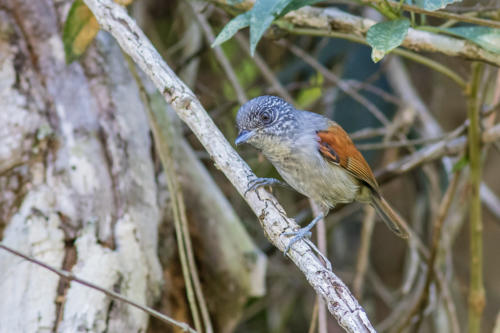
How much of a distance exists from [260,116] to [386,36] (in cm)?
83

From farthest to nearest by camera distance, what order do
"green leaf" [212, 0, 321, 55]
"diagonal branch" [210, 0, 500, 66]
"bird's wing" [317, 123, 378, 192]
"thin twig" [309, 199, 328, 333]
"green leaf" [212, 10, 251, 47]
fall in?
"bird's wing" [317, 123, 378, 192] → "thin twig" [309, 199, 328, 333] → "diagonal branch" [210, 0, 500, 66] → "green leaf" [212, 10, 251, 47] → "green leaf" [212, 0, 321, 55]

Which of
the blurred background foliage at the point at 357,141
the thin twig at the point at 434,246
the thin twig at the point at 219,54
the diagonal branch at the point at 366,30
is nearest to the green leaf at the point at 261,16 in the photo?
the diagonal branch at the point at 366,30

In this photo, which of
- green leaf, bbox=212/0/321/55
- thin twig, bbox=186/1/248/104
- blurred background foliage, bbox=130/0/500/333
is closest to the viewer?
green leaf, bbox=212/0/321/55

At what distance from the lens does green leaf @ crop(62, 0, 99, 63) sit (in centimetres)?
254

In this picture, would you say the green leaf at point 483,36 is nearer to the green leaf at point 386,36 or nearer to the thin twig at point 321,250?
the green leaf at point 386,36

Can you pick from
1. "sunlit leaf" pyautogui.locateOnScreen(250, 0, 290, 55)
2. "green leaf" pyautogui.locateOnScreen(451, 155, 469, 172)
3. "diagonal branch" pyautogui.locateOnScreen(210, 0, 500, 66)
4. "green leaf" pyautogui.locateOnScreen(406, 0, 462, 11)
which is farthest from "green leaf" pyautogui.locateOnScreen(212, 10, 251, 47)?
"green leaf" pyautogui.locateOnScreen(451, 155, 469, 172)

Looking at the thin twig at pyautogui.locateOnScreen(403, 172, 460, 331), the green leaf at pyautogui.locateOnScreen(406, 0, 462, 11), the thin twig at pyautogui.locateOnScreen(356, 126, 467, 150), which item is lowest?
the thin twig at pyautogui.locateOnScreen(403, 172, 460, 331)

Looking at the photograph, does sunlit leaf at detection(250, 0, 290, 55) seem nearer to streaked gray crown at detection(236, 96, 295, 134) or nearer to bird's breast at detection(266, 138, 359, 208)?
streaked gray crown at detection(236, 96, 295, 134)

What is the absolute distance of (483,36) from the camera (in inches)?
83.4

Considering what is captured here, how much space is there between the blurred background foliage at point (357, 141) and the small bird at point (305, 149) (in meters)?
1.13

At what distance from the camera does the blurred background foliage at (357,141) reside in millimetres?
4113

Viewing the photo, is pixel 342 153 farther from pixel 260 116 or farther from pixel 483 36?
pixel 483 36

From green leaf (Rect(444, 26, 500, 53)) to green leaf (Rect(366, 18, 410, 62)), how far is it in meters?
0.30

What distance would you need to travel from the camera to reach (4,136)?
2520 mm
